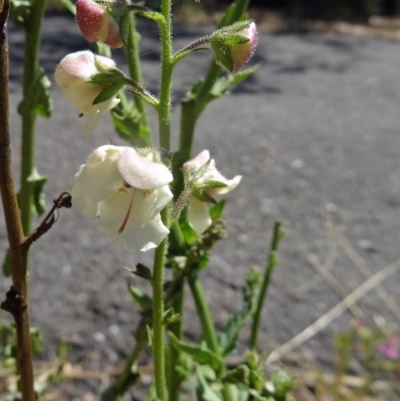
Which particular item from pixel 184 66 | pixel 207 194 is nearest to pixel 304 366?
pixel 207 194

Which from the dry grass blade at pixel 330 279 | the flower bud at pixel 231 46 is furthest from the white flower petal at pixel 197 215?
the dry grass blade at pixel 330 279

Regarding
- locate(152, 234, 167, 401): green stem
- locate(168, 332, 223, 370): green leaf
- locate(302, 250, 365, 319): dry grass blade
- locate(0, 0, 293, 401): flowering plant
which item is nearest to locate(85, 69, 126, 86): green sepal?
locate(0, 0, 293, 401): flowering plant

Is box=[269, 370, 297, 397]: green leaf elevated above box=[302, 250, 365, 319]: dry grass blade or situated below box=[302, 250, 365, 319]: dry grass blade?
above

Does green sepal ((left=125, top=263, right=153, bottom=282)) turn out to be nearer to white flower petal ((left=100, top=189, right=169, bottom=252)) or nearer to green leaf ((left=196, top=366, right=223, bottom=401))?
white flower petal ((left=100, top=189, right=169, bottom=252))

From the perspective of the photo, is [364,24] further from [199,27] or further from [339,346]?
[339,346]

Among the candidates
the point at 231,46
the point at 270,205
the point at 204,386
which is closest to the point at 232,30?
the point at 231,46

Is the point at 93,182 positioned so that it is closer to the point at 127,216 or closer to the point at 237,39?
the point at 127,216
